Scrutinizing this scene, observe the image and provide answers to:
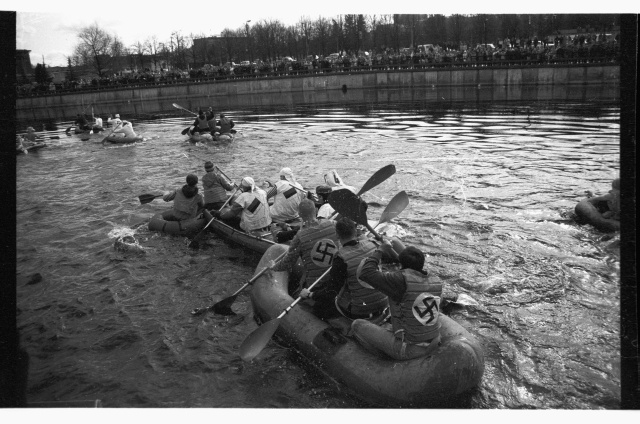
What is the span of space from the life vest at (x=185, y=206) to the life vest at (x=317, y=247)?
5.77 m

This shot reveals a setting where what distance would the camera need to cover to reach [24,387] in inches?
261

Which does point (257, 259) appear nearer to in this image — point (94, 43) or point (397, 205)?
point (397, 205)

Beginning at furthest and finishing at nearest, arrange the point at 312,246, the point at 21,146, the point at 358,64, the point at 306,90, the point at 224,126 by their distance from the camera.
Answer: the point at 306,90 → the point at 358,64 → the point at 224,126 → the point at 21,146 → the point at 312,246

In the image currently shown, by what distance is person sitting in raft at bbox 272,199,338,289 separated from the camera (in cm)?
734

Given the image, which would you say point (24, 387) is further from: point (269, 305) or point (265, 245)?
point (265, 245)

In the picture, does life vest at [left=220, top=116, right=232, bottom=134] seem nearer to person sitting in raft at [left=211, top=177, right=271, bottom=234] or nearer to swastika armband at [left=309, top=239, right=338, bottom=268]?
person sitting in raft at [left=211, top=177, right=271, bottom=234]

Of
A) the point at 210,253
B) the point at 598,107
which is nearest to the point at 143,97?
the point at 598,107

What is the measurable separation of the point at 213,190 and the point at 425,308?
852 cm

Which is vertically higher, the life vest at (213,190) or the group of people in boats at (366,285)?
the life vest at (213,190)

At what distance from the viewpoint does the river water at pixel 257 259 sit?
22.0ft

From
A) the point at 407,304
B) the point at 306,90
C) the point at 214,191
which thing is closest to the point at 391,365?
the point at 407,304

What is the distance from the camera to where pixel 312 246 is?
743cm

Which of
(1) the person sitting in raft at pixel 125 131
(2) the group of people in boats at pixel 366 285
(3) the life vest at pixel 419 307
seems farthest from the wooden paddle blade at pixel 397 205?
(1) the person sitting in raft at pixel 125 131

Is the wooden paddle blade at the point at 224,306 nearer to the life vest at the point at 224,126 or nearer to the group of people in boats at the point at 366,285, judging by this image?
the group of people in boats at the point at 366,285
